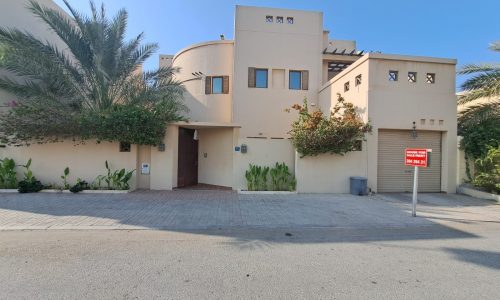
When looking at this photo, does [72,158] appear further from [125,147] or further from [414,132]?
[414,132]

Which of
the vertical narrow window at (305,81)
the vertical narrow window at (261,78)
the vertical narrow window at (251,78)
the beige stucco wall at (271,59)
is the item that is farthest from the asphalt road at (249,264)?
the vertical narrow window at (305,81)

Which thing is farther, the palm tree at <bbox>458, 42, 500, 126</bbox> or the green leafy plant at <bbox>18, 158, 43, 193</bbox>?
the palm tree at <bbox>458, 42, 500, 126</bbox>

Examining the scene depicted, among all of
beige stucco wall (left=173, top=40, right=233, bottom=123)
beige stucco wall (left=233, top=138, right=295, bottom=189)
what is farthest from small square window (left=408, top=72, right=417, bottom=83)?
A: beige stucco wall (left=173, top=40, right=233, bottom=123)

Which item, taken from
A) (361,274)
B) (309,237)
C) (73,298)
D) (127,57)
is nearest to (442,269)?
(361,274)

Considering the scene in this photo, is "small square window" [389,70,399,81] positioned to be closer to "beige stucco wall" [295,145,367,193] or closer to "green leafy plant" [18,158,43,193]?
"beige stucco wall" [295,145,367,193]

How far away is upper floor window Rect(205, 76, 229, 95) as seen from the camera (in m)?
16.2

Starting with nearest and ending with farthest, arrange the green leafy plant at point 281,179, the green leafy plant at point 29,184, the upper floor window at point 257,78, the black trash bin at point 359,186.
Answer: the green leafy plant at point 29,184, the black trash bin at point 359,186, the green leafy plant at point 281,179, the upper floor window at point 257,78

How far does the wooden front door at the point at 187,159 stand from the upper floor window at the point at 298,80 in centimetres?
632

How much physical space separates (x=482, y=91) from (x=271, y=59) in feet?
32.6

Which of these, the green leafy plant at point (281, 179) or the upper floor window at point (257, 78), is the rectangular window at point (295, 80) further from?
the green leafy plant at point (281, 179)

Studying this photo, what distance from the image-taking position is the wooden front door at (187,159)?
42.8 feet

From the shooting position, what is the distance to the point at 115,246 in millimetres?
5148

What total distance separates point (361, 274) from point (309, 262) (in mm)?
792

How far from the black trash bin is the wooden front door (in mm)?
7515
